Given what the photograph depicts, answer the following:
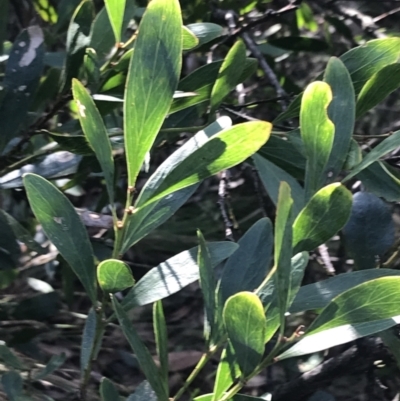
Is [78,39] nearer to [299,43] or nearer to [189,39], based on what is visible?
[189,39]

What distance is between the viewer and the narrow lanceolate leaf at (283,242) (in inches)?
13.7

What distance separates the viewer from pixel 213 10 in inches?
41.6

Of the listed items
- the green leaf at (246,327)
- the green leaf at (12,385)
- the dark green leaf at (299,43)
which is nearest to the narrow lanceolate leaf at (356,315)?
the green leaf at (246,327)

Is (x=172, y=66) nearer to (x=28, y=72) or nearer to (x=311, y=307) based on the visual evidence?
(x=311, y=307)

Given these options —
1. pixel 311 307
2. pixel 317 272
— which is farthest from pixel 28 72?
pixel 317 272

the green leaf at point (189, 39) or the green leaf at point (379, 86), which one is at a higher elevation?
the green leaf at point (189, 39)

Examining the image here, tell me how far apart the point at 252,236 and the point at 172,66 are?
0.16m

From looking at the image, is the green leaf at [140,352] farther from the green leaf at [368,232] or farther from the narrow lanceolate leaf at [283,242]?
the green leaf at [368,232]

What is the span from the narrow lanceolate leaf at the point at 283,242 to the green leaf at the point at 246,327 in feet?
0.07

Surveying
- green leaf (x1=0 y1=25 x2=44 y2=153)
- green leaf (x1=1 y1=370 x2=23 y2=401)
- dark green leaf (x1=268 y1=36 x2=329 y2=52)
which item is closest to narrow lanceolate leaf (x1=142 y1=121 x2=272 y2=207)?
green leaf (x1=1 y1=370 x2=23 y2=401)

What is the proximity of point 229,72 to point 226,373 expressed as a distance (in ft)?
0.89

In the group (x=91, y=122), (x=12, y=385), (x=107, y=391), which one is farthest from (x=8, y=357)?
(x=91, y=122)

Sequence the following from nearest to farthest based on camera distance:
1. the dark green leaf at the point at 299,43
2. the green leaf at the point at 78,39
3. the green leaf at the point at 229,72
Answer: the green leaf at the point at 229,72 → the green leaf at the point at 78,39 → the dark green leaf at the point at 299,43

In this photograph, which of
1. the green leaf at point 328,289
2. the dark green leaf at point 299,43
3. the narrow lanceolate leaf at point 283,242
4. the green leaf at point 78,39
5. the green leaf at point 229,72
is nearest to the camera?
the narrow lanceolate leaf at point 283,242
